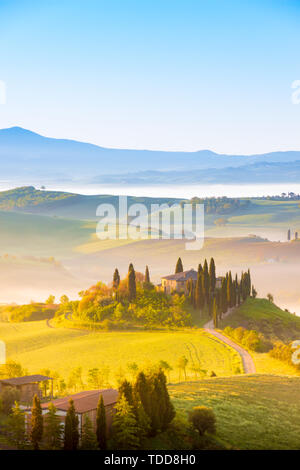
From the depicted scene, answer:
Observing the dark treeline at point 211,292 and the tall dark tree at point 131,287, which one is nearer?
the dark treeline at point 211,292

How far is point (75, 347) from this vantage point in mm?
58531

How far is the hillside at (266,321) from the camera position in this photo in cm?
6717

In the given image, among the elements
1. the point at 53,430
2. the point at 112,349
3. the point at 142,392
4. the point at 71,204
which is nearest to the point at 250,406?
the point at 142,392

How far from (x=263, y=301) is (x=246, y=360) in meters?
26.9

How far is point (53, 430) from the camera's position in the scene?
24359 millimetres

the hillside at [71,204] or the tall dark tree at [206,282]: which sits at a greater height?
the hillside at [71,204]

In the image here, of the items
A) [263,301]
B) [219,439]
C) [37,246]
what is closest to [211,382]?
[219,439]

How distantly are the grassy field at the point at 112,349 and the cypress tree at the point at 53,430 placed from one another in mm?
19491

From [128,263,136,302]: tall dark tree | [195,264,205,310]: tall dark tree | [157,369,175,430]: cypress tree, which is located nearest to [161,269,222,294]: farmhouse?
[195,264,205,310]: tall dark tree

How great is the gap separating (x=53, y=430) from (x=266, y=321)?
163 feet

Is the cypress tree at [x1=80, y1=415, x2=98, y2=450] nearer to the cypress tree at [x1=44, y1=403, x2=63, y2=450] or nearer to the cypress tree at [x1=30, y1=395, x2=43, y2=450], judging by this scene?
the cypress tree at [x1=44, y1=403, x2=63, y2=450]

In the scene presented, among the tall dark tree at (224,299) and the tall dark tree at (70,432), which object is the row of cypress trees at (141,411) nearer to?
the tall dark tree at (70,432)

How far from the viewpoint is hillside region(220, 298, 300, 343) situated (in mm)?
67169

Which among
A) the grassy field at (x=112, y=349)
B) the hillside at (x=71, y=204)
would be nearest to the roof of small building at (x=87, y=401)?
the grassy field at (x=112, y=349)
